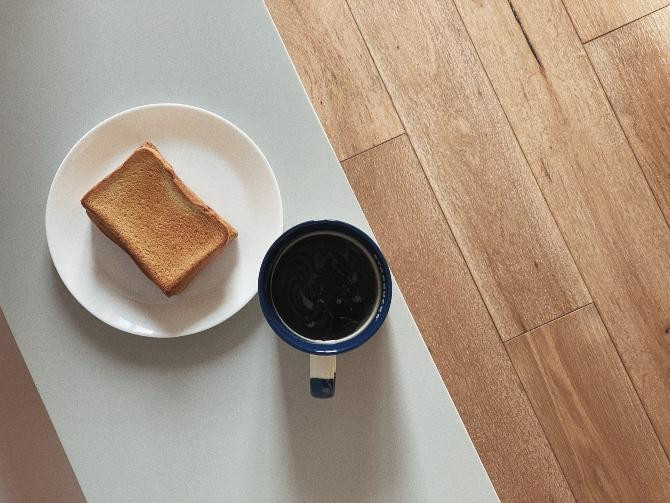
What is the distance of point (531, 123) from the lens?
3.59 ft

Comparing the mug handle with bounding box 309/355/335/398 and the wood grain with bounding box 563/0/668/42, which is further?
the wood grain with bounding box 563/0/668/42

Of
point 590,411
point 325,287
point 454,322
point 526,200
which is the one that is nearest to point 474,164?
point 526,200

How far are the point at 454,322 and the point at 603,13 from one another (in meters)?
0.54

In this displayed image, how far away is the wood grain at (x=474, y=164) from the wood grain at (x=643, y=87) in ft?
0.57

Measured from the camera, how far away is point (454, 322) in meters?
1.04

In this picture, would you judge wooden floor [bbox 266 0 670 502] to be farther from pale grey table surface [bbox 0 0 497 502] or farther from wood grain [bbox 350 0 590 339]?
pale grey table surface [bbox 0 0 497 502]

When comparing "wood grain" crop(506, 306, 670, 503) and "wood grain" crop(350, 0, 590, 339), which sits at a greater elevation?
"wood grain" crop(350, 0, 590, 339)

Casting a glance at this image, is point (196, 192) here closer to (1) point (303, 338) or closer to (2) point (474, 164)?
(1) point (303, 338)

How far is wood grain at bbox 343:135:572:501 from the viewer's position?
3.36ft

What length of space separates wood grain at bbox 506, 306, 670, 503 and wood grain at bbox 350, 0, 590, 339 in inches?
1.6

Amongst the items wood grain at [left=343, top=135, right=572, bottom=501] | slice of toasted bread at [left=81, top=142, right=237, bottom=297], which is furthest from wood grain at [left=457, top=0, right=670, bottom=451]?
slice of toasted bread at [left=81, top=142, right=237, bottom=297]

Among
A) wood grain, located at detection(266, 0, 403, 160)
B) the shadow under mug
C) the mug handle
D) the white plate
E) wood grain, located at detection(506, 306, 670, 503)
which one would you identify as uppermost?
wood grain, located at detection(266, 0, 403, 160)

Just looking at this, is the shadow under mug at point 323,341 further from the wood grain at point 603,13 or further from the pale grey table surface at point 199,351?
the wood grain at point 603,13

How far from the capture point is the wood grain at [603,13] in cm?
111
